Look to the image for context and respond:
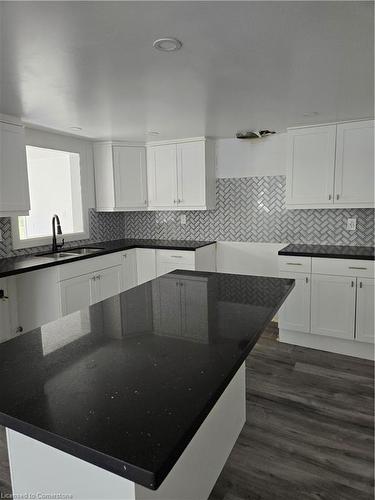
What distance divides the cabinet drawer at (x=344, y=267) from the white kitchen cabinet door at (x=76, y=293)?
2.23m

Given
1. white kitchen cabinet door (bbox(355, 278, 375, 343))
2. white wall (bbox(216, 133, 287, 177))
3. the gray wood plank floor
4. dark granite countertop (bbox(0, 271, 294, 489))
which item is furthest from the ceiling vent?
dark granite countertop (bbox(0, 271, 294, 489))

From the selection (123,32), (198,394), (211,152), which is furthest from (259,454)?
(211,152)

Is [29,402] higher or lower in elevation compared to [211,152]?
lower

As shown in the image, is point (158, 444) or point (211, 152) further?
point (211, 152)

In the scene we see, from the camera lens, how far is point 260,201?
4.03m

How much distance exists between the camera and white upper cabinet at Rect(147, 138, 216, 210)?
13.2ft

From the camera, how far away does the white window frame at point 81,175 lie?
3.41m

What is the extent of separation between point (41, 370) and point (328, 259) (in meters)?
2.77

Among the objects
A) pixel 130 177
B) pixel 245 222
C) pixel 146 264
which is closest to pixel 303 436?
pixel 245 222

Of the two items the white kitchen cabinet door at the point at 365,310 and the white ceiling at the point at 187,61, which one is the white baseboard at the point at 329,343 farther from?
the white ceiling at the point at 187,61

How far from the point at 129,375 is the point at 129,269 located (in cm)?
318

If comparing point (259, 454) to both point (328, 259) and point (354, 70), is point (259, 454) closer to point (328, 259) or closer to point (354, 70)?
point (328, 259)

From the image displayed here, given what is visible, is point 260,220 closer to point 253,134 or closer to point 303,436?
point 253,134

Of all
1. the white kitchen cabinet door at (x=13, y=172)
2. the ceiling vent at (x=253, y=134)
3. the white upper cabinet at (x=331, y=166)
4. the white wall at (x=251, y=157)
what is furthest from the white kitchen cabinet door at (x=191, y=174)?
the white kitchen cabinet door at (x=13, y=172)
